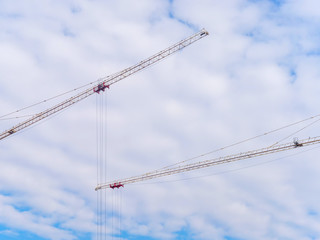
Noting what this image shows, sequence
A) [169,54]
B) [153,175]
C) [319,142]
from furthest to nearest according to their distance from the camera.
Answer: [153,175], [169,54], [319,142]

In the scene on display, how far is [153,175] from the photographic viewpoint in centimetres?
19338

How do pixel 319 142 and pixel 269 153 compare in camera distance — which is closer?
pixel 319 142

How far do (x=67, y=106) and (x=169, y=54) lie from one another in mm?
50109

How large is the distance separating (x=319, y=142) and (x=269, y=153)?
19.6 m

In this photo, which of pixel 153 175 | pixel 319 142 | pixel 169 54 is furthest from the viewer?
pixel 153 175

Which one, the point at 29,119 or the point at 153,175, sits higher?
the point at 29,119

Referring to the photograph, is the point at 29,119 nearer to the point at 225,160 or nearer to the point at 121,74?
the point at 121,74

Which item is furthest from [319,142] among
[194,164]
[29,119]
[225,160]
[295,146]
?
[29,119]

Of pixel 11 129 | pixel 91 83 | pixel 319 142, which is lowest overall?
pixel 319 142

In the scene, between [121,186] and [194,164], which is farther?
[121,186]

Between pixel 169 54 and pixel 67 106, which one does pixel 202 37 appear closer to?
pixel 169 54

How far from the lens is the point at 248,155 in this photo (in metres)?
171

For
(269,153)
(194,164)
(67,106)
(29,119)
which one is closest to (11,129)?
(29,119)

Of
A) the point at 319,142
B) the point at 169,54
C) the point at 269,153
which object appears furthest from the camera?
the point at 169,54
